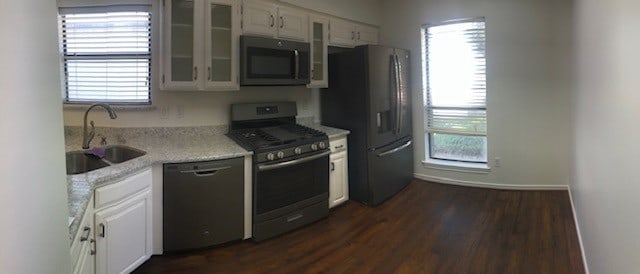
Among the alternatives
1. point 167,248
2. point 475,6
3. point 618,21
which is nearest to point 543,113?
point 475,6

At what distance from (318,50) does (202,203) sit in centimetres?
215

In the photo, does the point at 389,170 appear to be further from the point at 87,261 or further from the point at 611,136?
the point at 87,261

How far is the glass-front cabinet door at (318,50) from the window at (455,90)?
1.63 metres

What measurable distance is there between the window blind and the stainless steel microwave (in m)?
2.05

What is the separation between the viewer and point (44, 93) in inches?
23.5

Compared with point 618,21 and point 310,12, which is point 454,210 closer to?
point 618,21

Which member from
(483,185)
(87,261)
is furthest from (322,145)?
(483,185)

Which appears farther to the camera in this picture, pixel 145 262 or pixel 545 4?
pixel 545 4

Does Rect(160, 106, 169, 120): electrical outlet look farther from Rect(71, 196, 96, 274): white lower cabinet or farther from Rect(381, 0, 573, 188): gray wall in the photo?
Rect(381, 0, 573, 188): gray wall

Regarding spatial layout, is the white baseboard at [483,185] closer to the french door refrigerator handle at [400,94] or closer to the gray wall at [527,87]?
the gray wall at [527,87]

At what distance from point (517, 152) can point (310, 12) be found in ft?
10.3

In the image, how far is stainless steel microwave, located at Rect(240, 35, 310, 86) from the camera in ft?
9.93

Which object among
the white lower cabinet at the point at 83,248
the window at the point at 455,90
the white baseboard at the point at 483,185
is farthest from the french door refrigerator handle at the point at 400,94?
the white lower cabinet at the point at 83,248

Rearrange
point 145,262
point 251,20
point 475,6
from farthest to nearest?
point 475,6
point 251,20
point 145,262
